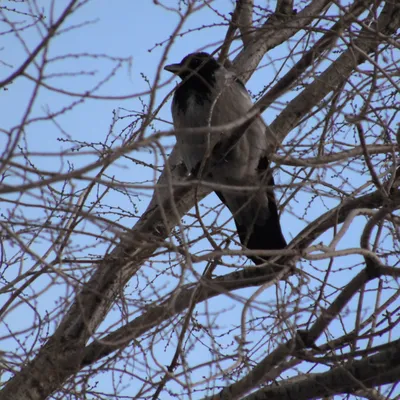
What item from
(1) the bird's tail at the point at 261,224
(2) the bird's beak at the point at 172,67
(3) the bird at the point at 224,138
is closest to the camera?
(3) the bird at the point at 224,138

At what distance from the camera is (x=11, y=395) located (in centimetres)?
356

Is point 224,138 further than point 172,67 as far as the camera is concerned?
No

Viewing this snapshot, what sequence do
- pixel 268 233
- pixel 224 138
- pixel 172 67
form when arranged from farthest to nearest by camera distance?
pixel 268 233, pixel 172 67, pixel 224 138

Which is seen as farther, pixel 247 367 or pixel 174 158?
pixel 174 158

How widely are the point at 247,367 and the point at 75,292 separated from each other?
1.01 metres

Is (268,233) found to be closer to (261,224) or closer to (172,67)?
(261,224)

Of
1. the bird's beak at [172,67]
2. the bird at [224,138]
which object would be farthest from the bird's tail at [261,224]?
the bird's beak at [172,67]

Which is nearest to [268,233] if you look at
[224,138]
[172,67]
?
[224,138]

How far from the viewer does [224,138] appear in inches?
167

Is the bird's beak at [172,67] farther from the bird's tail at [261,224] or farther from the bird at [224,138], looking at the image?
the bird's tail at [261,224]

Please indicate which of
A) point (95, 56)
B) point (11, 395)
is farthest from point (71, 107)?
point (11, 395)

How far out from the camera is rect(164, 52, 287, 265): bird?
178 inches

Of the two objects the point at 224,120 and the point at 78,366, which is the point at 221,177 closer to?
the point at 224,120

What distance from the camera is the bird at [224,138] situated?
453cm
